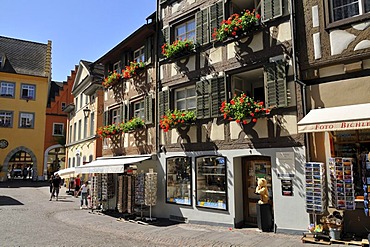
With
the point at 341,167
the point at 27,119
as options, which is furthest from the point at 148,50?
the point at 27,119

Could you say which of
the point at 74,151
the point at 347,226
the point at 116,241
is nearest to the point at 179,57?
the point at 116,241

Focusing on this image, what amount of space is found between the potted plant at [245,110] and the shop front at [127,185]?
437cm

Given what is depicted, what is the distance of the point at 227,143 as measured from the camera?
10.7 m

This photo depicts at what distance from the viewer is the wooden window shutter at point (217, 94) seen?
11008 millimetres

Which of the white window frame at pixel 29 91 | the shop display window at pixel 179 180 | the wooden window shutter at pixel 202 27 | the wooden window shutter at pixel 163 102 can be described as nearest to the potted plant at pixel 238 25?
the wooden window shutter at pixel 202 27

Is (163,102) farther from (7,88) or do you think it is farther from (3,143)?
(7,88)

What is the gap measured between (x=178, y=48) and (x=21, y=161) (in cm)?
3390

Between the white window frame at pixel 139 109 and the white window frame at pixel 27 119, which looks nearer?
the white window frame at pixel 139 109

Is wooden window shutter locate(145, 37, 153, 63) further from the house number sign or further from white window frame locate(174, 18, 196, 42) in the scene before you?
the house number sign

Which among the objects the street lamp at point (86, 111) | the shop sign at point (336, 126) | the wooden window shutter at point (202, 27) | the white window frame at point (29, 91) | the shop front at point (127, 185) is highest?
the white window frame at point (29, 91)

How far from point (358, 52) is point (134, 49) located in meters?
10.6

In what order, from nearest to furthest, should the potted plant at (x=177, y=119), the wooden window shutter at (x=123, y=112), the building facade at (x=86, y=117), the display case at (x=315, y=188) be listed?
the display case at (x=315, y=188) < the potted plant at (x=177, y=119) < the wooden window shutter at (x=123, y=112) < the building facade at (x=86, y=117)

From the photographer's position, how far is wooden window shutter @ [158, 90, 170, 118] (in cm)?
1295

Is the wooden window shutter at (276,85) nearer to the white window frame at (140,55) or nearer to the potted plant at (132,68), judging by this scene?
the potted plant at (132,68)
